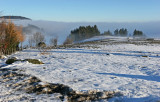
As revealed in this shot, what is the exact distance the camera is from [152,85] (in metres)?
8.60

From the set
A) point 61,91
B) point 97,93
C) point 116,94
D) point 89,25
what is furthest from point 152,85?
point 89,25

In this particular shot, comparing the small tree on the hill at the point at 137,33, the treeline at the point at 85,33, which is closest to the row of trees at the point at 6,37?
the treeline at the point at 85,33

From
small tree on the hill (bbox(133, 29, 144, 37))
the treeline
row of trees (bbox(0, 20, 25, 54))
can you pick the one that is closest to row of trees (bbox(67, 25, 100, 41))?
the treeline

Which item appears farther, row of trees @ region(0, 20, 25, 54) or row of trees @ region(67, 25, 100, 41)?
row of trees @ region(67, 25, 100, 41)

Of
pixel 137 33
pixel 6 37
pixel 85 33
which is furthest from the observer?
pixel 137 33

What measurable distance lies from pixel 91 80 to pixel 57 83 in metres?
Answer: 2.13

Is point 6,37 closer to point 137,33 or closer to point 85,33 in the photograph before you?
point 85,33

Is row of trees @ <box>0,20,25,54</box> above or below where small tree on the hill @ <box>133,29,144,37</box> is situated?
below

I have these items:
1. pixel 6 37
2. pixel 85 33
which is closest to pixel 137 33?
pixel 85 33

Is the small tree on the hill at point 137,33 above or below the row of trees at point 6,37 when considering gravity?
above

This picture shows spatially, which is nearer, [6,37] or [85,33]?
[6,37]

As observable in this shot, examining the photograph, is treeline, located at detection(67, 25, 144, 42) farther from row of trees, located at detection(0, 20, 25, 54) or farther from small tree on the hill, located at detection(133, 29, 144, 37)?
row of trees, located at detection(0, 20, 25, 54)

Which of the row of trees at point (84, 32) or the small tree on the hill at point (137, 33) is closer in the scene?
the row of trees at point (84, 32)

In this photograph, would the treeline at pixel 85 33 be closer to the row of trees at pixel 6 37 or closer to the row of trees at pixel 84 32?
the row of trees at pixel 84 32
